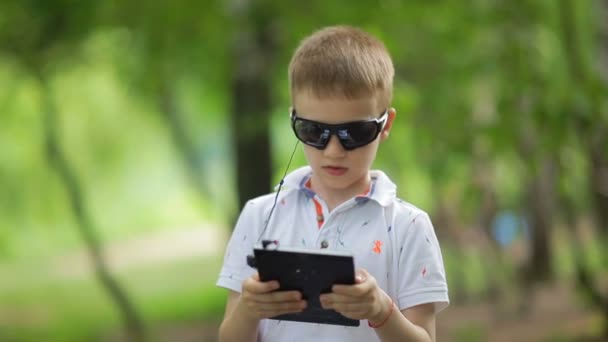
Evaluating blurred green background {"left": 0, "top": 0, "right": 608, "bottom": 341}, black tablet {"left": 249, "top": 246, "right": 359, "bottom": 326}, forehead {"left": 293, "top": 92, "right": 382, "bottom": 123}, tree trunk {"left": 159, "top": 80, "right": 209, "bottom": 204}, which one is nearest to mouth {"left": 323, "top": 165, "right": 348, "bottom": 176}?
forehead {"left": 293, "top": 92, "right": 382, "bottom": 123}

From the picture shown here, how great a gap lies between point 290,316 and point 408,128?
6293 millimetres

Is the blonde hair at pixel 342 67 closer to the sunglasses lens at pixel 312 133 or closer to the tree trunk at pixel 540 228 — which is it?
the sunglasses lens at pixel 312 133

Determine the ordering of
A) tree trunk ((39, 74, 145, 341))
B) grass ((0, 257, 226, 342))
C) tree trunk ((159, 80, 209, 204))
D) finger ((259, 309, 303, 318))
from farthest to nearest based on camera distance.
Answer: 1. tree trunk ((159, 80, 209, 204))
2. grass ((0, 257, 226, 342))
3. tree trunk ((39, 74, 145, 341))
4. finger ((259, 309, 303, 318))

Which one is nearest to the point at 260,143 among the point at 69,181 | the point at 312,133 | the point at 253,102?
the point at 253,102

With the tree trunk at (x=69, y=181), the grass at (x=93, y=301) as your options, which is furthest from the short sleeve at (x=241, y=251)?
the grass at (x=93, y=301)

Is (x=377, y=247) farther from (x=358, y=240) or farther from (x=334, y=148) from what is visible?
(x=334, y=148)

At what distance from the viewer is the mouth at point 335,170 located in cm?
242

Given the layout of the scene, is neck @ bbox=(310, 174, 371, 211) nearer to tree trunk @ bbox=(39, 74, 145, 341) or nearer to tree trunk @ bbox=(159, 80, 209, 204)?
tree trunk @ bbox=(39, 74, 145, 341)

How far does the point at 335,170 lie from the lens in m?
2.42

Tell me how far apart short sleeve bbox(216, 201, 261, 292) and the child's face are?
8.4 inches

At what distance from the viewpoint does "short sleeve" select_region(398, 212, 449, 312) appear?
2359 mm

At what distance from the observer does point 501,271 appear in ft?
35.8

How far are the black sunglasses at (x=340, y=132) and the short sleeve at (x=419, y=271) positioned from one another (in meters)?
0.25

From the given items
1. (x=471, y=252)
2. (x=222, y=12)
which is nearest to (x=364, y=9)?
(x=222, y=12)
